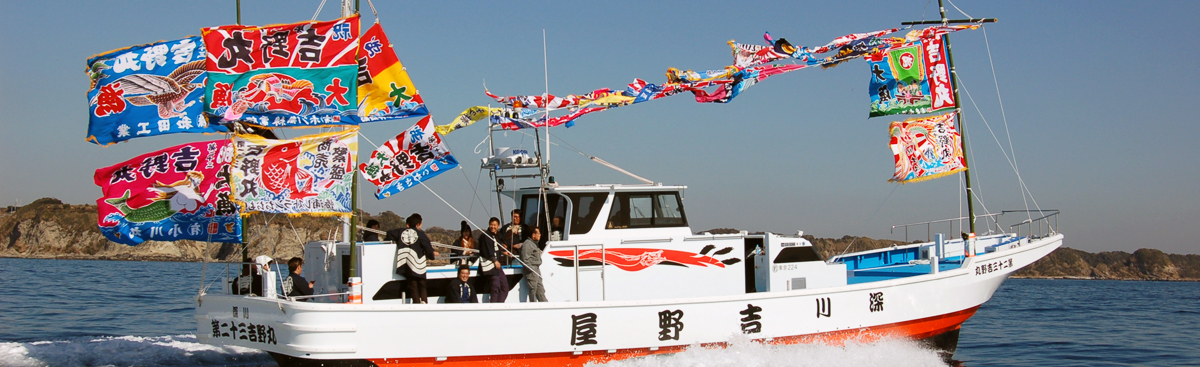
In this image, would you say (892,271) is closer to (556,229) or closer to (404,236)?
(556,229)

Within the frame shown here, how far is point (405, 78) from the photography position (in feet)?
30.0

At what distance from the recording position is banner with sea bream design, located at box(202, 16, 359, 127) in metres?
8.45

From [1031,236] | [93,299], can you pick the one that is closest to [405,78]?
[1031,236]

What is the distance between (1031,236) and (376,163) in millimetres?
12334

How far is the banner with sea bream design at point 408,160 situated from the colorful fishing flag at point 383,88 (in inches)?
15.0

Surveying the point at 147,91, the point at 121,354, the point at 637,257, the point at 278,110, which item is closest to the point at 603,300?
the point at 637,257

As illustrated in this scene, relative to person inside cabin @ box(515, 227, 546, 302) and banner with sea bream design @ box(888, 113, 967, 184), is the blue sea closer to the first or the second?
person inside cabin @ box(515, 227, 546, 302)

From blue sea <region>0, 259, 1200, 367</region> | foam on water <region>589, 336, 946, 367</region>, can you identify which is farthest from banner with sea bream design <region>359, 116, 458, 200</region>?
blue sea <region>0, 259, 1200, 367</region>

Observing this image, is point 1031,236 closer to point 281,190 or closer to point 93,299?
point 281,190

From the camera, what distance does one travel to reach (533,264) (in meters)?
10.5

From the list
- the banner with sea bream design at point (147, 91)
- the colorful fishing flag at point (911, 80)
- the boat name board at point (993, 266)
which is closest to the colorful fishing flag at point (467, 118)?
the banner with sea bream design at point (147, 91)

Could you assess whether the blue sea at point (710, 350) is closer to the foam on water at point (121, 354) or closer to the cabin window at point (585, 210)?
the foam on water at point (121, 354)

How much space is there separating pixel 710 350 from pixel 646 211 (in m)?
2.26

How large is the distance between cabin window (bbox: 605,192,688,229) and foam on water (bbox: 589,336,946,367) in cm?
198
